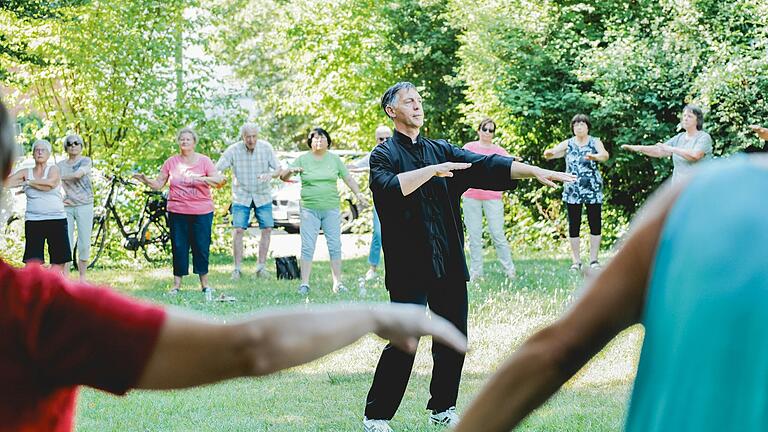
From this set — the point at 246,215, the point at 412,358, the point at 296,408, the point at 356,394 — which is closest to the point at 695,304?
the point at 412,358

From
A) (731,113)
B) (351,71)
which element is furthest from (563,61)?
(351,71)

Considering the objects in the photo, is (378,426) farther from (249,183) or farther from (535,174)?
(249,183)

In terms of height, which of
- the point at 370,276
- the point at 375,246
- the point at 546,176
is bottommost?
the point at 370,276

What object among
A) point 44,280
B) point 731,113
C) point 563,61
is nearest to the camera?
point 44,280

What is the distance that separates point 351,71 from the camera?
77.0 feet

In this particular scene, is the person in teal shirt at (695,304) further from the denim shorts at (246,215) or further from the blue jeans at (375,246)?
the denim shorts at (246,215)

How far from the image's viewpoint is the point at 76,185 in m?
12.7

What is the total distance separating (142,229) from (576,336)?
1564 cm

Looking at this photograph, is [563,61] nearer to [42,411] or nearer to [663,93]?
[663,93]

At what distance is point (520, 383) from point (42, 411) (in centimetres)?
65

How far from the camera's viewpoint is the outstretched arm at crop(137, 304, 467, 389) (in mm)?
1371

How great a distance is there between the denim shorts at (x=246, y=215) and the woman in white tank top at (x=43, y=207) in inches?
118

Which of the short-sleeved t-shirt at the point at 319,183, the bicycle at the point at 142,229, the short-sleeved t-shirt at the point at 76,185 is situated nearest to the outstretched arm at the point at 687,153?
the short-sleeved t-shirt at the point at 319,183

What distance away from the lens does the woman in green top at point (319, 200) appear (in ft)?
41.4
